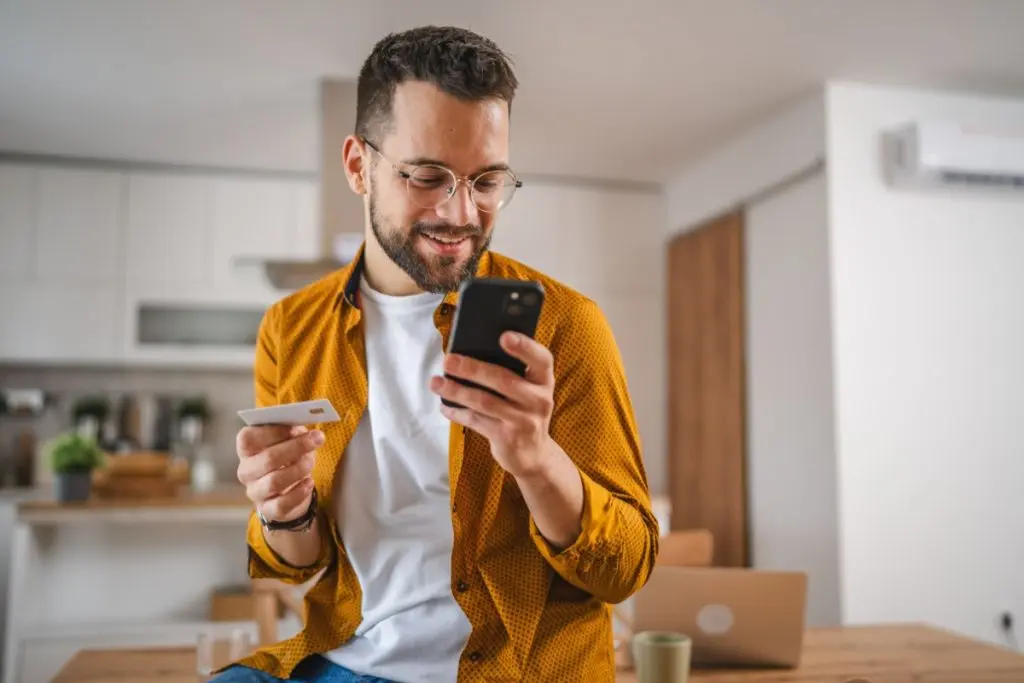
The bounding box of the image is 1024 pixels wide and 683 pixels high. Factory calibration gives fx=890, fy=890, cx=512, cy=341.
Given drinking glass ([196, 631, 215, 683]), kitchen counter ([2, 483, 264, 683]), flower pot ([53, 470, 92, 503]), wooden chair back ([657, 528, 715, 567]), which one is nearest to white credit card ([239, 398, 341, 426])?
drinking glass ([196, 631, 215, 683])

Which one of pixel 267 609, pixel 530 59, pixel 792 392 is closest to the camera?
pixel 267 609

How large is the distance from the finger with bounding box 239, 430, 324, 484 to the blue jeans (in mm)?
261

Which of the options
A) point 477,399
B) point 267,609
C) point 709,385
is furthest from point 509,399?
point 709,385

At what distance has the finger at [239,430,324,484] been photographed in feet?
3.31

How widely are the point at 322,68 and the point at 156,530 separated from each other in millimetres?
1977

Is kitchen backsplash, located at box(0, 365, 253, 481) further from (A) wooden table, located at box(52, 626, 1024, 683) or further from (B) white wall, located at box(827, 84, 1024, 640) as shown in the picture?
(A) wooden table, located at box(52, 626, 1024, 683)

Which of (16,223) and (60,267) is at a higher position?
(16,223)

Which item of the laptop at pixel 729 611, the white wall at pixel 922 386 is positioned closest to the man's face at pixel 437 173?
the laptop at pixel 729 611

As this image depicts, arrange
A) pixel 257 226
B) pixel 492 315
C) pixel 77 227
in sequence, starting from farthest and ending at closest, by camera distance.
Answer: pixel 257 226 < pixel 77 227 < pixel 492 315

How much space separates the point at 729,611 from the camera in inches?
58.8

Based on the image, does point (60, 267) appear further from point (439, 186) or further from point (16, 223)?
point (439, 186)

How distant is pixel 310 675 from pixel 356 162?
0.69 metres

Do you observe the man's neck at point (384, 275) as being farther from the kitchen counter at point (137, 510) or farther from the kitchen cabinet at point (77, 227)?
the kitchen cabinet at point (77, 227)

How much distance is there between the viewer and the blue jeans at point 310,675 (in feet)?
3.52
